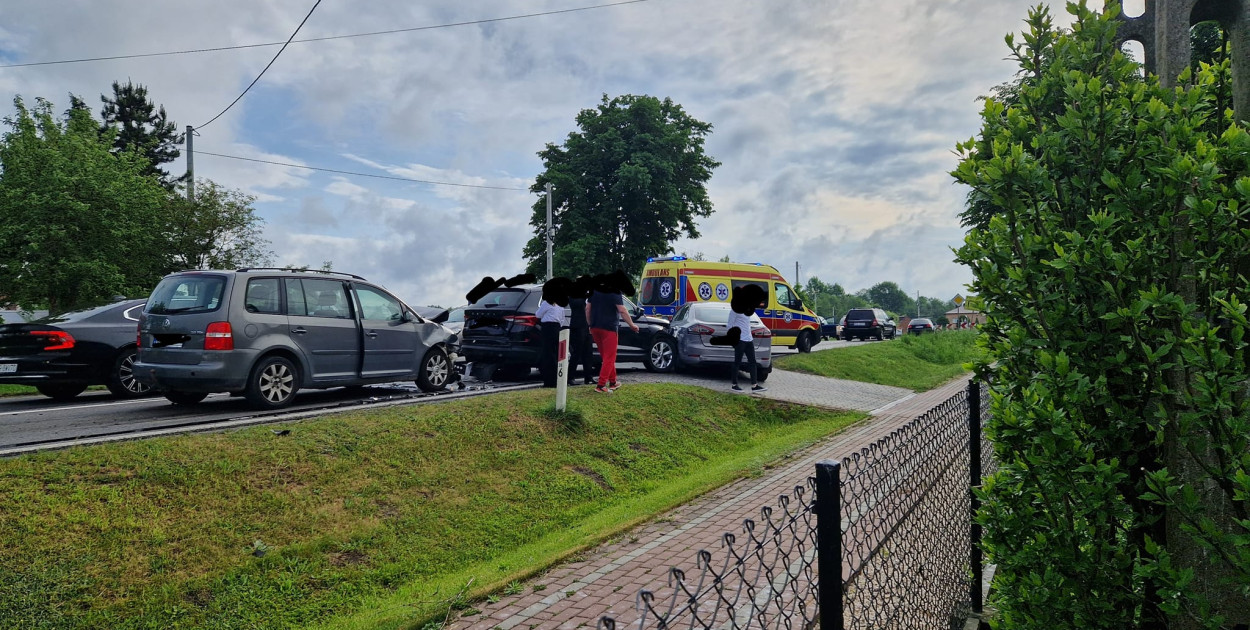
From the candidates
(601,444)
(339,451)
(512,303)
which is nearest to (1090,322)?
(339,451)

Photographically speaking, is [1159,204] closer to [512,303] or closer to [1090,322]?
[1090,322]

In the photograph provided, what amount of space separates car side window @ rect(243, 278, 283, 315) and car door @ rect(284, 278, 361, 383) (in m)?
0.15

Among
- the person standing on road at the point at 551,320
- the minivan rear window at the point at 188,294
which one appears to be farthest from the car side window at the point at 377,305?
the person standing on road at the point at 551,320

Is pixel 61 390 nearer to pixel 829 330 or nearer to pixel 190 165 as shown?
pixel 190 165

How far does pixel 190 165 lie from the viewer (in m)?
27.1

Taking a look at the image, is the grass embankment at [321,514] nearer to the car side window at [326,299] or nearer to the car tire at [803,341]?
the car side window at [326,299]

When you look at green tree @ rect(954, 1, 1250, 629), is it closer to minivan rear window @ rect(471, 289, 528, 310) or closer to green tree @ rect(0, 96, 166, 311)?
minivan rear window @ rect(471, 289, 528, 310)

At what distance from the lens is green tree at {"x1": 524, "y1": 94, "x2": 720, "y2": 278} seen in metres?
39.5

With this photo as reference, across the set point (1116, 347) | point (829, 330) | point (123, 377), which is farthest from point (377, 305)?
point (829, 330)

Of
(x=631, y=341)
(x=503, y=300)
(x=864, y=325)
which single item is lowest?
(x=631, y=341)

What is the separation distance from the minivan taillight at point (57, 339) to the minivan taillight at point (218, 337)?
3936 mm

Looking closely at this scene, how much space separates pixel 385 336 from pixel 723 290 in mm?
12938

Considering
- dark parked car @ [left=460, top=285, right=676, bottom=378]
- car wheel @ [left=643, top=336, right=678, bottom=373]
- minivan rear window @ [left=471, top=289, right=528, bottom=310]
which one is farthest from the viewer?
car wheel @ [left=643, top=336, right=678, bottom=373]

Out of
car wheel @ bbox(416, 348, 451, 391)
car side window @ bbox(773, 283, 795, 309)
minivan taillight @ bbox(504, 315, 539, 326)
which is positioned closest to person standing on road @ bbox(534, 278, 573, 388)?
minivan taillight @ bbox(504, 315, 539, 326)
